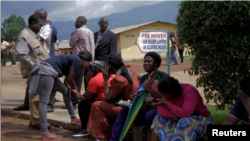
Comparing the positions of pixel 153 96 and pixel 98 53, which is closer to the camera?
pixel 153 96

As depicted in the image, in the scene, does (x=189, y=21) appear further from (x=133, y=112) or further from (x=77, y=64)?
(x=77, y=64)

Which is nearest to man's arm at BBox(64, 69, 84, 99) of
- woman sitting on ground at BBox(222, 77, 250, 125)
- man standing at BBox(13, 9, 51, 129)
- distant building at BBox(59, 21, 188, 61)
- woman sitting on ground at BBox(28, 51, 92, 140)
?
woman sitting on ground at BBox(28, 51, 92, 140)

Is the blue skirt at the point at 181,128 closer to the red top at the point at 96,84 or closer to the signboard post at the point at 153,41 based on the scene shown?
the red top at the point at 96,84

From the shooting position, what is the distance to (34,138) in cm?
A: 554

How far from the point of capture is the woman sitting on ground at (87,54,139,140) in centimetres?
482

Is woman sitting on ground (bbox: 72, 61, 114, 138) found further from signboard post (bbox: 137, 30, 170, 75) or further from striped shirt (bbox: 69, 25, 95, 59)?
striped shirt (bbox: 69, 25, 95, 59)

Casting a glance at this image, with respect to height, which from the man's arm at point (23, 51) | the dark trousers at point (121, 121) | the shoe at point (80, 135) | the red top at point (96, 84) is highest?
the man's arm at point (23, 51)

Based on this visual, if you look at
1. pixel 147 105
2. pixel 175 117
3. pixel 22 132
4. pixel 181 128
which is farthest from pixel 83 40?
pixel 181 128

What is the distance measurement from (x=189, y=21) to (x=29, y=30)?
3.26 m

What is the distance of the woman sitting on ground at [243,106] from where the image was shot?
3.55 metres

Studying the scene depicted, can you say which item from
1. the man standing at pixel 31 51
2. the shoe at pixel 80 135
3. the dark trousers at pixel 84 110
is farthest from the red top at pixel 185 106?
the man standing at pixel 31 51

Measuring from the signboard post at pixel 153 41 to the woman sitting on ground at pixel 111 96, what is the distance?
887 millimetres

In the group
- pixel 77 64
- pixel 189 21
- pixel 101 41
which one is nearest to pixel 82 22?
pixel 101 41

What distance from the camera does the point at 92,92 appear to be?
5211 millimetres
